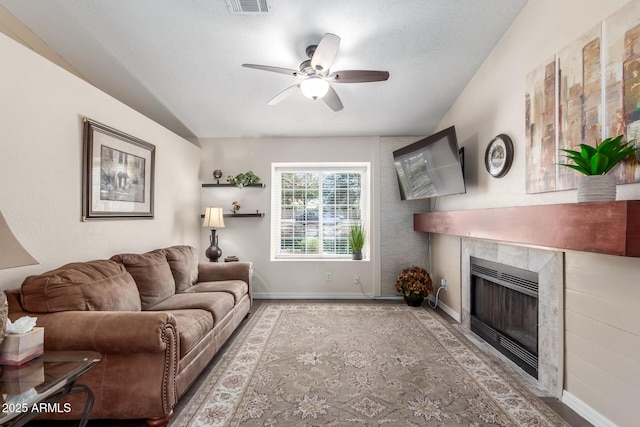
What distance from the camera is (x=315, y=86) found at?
2496 mm

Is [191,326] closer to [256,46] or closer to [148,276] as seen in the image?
[148,276]

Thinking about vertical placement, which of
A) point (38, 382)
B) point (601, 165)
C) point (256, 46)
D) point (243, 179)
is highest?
point (256, 46)

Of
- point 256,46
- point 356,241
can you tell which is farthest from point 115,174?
point 356,241

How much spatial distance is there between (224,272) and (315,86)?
94.2 inches

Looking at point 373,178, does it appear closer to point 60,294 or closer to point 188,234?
point 188,234

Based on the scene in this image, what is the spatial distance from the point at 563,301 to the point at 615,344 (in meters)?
0.40

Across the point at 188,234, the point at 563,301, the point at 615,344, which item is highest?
the point at 188,234

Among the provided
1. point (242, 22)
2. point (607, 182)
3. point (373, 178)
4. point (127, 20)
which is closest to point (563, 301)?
point (607, 182)

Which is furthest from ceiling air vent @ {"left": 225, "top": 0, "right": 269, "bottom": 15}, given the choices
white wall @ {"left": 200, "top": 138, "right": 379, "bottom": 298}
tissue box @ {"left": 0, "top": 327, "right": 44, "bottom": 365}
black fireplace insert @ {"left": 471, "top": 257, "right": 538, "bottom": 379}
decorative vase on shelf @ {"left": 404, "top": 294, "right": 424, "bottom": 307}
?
decorative vase on shelf @ {"left": 404, "top": 294, "right": 424, "bottom": 307}

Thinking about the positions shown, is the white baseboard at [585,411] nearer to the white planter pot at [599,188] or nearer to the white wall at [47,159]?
the white planter pot at [599,188]

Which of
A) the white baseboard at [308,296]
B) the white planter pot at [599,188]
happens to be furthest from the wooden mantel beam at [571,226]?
the white baseboard at [308,296]

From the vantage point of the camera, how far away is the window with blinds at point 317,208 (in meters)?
4.80

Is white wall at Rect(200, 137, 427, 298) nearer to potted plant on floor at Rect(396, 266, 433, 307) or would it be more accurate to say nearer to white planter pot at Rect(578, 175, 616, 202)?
potted plant on floor at Rect(396, 266, 433, 307)

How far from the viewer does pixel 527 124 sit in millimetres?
2379
